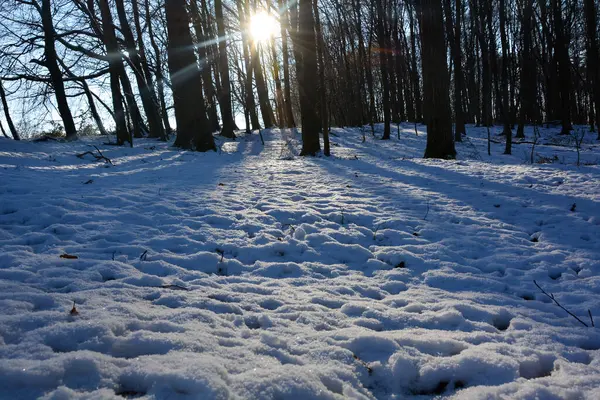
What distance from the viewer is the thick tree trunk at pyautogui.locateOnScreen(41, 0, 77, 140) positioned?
1288cm

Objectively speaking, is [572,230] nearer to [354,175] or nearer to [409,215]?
[409,215]

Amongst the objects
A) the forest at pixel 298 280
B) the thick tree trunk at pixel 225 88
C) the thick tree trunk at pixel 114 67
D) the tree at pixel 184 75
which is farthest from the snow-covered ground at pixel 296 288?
the thick tree trunk at pixel 225 88

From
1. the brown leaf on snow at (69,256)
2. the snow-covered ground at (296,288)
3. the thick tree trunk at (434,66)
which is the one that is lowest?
the snow-covered ground at (296,288)

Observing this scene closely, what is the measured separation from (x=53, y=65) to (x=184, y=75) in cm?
698

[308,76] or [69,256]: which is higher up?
[308,76]

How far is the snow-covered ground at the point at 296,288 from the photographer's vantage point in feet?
5.40

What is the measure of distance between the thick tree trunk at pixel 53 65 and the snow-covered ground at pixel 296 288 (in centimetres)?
886

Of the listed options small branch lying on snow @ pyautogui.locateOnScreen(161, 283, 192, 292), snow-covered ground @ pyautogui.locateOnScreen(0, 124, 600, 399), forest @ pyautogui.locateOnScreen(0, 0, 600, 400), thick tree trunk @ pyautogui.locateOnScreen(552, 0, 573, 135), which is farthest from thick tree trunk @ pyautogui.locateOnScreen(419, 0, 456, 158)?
thick tree trunk @ pyautogui.locateOnScreen(552, 0, 573, 135)

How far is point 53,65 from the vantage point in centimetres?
1323

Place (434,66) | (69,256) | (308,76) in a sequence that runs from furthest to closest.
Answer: (308,76) < (434,66) < (69,256)

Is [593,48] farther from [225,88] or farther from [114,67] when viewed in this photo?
[114,67]

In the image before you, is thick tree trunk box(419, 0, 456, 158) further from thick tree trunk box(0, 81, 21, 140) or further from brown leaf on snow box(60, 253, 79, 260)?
thick tree trunk box(0, 81, 21, 140)

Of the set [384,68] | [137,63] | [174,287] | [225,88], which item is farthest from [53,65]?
[174,287]

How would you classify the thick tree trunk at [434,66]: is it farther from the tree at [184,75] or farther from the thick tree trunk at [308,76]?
the tree at [184,75]
